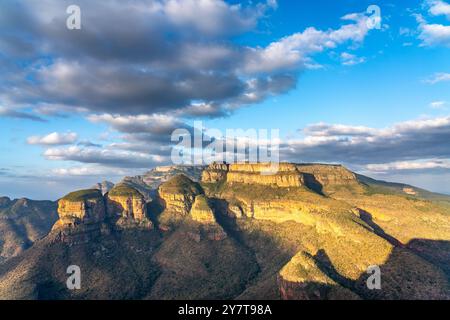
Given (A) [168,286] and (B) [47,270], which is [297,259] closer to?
(A) [168,286]

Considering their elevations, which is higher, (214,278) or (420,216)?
(420,216)
